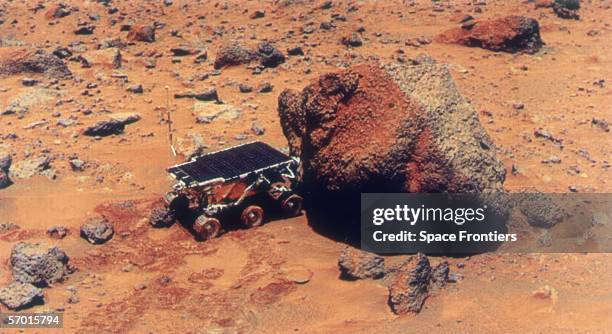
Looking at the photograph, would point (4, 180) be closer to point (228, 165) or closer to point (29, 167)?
point (29, 167)

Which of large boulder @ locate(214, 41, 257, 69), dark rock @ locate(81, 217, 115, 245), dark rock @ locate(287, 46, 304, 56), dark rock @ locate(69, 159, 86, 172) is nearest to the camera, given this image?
dark rock @ locate(81, 217, 115, 245)

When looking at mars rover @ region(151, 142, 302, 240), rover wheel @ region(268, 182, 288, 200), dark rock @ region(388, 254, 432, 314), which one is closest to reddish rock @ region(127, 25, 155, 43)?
mars rover @ region(151, 142, 302, 240)

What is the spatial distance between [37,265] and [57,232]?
4.23 feet

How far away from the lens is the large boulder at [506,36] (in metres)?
17.1

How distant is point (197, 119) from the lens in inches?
529

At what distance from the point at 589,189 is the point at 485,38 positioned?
7794mm

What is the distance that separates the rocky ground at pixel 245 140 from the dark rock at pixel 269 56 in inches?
2.3

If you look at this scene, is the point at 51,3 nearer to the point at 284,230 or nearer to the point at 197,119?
the point at 197,119

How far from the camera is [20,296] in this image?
8.13m

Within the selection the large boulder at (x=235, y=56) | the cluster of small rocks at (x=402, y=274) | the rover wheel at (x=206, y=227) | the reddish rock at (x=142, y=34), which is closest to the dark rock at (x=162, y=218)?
the rover wheel at (x=206, y=227)

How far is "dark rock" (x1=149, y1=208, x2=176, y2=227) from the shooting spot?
32.8ft

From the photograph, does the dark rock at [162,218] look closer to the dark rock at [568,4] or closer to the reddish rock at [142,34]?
the reddish rock at [142,34]

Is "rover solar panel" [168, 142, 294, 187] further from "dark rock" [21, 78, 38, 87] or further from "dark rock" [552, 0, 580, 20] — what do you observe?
"dark rock" [552, 0, 580, 20]

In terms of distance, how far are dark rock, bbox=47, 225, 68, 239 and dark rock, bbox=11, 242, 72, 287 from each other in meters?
0.95
